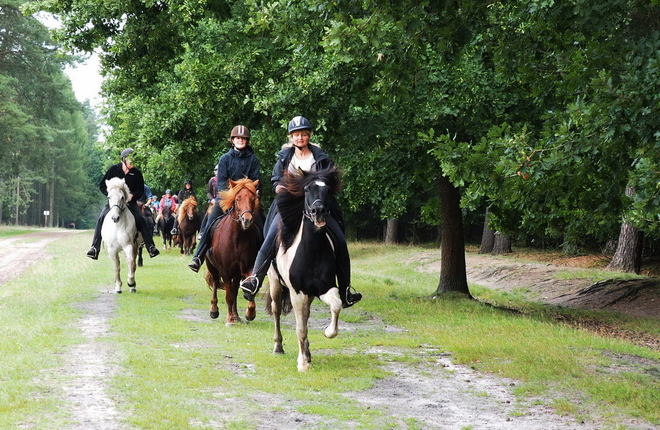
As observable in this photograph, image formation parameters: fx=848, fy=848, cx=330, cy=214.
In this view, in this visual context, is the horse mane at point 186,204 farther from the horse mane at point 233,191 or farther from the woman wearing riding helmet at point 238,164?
the horse mane at point 233,191

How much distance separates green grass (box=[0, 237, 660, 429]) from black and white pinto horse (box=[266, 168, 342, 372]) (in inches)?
27.3

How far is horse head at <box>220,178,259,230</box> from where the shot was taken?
1262cm

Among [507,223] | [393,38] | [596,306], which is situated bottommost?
[596,306]

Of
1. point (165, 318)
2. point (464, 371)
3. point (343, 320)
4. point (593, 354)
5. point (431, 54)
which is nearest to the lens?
point (464, 371)

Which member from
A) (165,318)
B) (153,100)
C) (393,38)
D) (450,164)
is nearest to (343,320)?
(165,318)

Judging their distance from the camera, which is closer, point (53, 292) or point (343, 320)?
point (343, 320)

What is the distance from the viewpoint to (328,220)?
9.80 m

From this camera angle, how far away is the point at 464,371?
9.76 m

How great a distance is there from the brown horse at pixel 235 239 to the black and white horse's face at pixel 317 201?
3.53 meters

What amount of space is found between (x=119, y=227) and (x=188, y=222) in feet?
46.9

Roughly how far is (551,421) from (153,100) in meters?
14.5

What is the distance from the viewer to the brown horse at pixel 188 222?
31.4m

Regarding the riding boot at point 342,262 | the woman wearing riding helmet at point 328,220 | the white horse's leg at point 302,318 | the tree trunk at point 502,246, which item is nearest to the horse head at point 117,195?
the woman wearing riding helmet at point 328,220

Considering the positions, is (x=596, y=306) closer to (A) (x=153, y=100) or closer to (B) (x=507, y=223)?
(B) (x=507, y=223)
